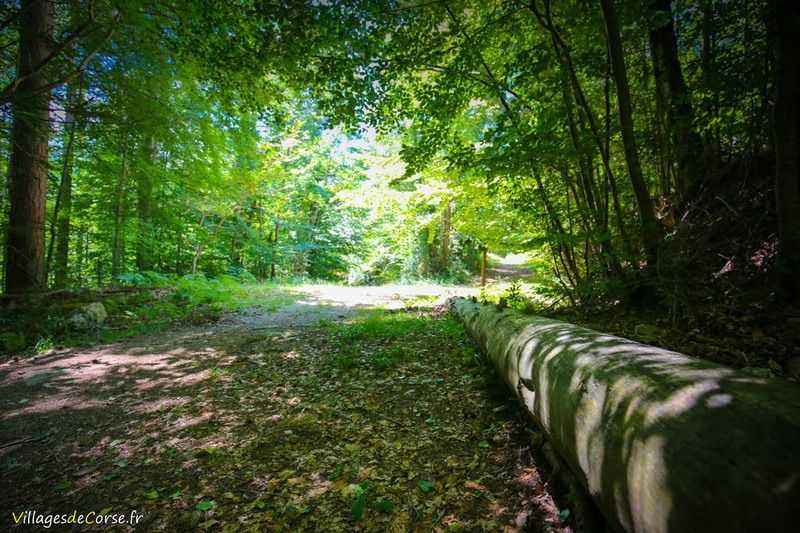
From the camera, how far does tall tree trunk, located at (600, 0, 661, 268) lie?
3.36 meters

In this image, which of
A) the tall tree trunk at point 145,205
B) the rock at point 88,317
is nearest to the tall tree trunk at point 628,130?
the tall tree trunk at point 145,205

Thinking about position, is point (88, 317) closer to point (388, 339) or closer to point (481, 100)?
point (388, 339)

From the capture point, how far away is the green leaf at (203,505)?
1962mm

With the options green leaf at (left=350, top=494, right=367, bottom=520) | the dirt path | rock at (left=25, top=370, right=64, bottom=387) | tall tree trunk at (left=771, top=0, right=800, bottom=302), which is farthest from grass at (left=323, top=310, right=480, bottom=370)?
rock at (left=25, top=370, right=64, bottom=387)

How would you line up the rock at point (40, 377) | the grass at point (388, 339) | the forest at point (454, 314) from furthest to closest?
the grass at point (388, 339) → the rock at point (40, 377) → the forest at point (454, 314)

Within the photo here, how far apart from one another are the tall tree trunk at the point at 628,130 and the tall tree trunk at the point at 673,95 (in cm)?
69

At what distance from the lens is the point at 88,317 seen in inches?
231

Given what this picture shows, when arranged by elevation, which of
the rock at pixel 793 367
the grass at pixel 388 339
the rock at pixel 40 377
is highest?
the rock at pixel 793 367

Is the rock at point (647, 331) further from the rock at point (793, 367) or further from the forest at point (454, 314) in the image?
the rock at point (793, 367)

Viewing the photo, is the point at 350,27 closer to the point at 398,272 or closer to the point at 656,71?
the point at 656,71

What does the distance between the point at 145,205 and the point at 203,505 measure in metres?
10.3

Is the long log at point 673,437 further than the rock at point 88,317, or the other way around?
the rock at point 88,317

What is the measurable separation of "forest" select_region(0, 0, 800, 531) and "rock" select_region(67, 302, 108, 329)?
0.06m

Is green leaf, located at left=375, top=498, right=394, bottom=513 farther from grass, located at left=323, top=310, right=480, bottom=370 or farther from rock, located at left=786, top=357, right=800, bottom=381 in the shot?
rock, located at left=786, top=357, right=800, bottom=381
